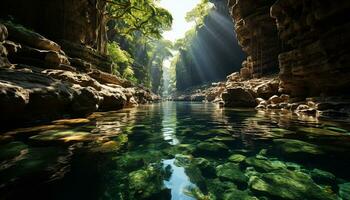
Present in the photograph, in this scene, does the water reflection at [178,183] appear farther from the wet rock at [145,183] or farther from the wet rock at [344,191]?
the wet rock at [344,191]

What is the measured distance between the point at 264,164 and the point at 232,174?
30.0 inches

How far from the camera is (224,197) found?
8.36 feet

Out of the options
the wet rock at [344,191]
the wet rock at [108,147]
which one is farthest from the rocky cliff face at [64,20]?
the wet rock at [344,191]

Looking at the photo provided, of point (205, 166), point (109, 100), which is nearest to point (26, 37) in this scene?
point (109, 100)

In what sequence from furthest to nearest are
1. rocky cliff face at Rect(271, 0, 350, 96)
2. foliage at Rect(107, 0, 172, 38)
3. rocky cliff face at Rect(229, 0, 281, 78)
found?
rocky cliff face at Rect(229, 0, 281, 78) < foliage at Rect(107, 0, 172, 38) < rocky cliff face at Rect(271, 0, 350, 96)

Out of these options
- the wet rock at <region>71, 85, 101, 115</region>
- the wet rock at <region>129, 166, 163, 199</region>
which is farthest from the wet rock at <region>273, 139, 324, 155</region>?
the wet rock at <region>71, 85, 101, 115</region>

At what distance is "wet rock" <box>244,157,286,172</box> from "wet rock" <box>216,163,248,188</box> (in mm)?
314

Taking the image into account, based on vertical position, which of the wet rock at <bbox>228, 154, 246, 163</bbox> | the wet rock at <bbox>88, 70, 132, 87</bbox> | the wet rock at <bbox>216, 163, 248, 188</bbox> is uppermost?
the wet rock at <bbox>88, 70, 132, 87</bbox>

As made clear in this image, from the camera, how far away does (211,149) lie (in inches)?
183

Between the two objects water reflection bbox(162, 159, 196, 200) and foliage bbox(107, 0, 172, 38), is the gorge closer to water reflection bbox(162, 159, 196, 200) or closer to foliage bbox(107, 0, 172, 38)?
water reflection bbox(162, 159, 196, 200)

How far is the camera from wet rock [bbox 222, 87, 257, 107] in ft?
58.7

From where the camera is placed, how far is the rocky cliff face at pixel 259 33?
2386cm

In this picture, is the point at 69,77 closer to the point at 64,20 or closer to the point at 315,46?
the point at 64,20

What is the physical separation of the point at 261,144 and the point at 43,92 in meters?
6.63
